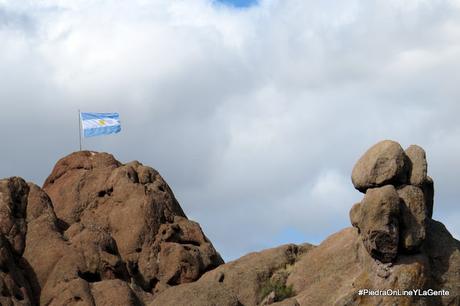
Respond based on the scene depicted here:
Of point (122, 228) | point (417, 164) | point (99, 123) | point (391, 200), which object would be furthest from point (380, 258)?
point (99, 123)

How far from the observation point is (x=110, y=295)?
55562 mm

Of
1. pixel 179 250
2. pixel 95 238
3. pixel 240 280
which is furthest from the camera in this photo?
pixel 179 250

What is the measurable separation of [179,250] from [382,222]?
1525 cm

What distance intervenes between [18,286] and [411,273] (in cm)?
1826

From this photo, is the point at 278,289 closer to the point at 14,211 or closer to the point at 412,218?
the point at 412,218

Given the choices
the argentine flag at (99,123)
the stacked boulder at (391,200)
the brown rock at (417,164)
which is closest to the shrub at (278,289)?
the stacked boulder at (391,200)

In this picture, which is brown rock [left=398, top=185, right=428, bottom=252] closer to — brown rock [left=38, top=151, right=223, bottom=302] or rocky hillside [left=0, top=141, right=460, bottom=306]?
rocky hillside [left=0, top=141, right=460, bottom=306]

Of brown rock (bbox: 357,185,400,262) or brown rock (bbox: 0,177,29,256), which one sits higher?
brown rock (bbox: 0,177,29,256)

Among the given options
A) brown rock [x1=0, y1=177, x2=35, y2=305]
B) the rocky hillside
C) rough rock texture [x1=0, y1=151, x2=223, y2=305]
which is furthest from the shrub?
brown rock [x1=0, y1=177, x2=35, y2=305]

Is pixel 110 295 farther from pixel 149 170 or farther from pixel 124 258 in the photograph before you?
pixel 149 170

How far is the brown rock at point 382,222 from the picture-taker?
161ft

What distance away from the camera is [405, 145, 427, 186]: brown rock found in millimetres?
51406

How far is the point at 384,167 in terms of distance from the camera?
51.2 m

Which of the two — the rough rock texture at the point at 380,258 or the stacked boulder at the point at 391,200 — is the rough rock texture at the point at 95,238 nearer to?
the rough rock texture at the point at 380,258
